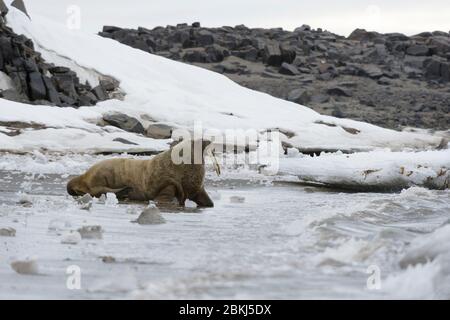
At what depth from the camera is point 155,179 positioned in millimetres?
8516

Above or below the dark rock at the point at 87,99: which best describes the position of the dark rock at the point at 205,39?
above

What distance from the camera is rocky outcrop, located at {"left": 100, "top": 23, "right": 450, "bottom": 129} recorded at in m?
33.5

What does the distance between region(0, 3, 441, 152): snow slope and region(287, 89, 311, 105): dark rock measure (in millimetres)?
7398

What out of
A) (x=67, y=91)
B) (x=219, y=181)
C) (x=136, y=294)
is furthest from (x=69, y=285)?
(x=67, y=91)

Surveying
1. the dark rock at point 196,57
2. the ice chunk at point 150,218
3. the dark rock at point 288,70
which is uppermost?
the dark rock at point 196,57

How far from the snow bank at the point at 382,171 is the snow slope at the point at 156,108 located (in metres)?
5.92

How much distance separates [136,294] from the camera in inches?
144

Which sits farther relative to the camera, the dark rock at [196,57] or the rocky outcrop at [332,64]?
the dark rock at [196,57]

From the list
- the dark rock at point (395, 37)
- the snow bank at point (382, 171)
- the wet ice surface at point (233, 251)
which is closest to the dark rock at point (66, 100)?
the snow bank at point (382, 171)

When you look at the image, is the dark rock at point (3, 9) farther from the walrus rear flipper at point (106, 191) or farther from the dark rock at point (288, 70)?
the dark rock at point (288, 70)

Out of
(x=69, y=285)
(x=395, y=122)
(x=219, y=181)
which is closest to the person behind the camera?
(x=69, y=285)

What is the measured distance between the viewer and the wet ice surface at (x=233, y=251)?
12.5 ft
